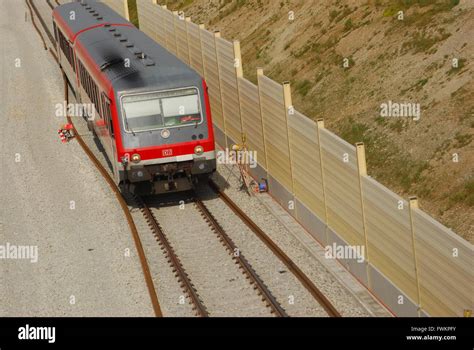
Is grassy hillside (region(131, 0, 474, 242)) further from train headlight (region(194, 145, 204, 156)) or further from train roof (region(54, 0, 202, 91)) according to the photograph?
train roof (region(54, 0, 202, 91))

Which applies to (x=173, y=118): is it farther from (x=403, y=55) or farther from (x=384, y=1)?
(x=384, y=1)

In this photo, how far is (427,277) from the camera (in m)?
14.5

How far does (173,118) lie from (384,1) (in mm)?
11345

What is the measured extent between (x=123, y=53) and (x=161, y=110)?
3346 millimetres

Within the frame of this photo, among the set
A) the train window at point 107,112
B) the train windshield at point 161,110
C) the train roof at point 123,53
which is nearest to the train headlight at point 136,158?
the train windshield at point 161,110

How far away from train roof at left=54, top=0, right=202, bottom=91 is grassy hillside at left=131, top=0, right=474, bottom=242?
5.15m

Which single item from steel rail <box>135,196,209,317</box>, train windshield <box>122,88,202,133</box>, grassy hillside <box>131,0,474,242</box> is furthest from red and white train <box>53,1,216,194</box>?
grassy hillside <box>131,0,474,242</box>

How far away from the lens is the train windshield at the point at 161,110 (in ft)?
69.8

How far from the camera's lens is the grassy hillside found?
20.2m

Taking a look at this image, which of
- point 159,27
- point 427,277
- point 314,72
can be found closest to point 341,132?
point 314,72

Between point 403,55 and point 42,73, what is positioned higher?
point 403,55

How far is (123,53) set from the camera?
24.0m

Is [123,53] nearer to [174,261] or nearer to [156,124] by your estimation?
[156,124]

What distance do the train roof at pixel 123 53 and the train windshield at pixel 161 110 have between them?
0.82 ft
